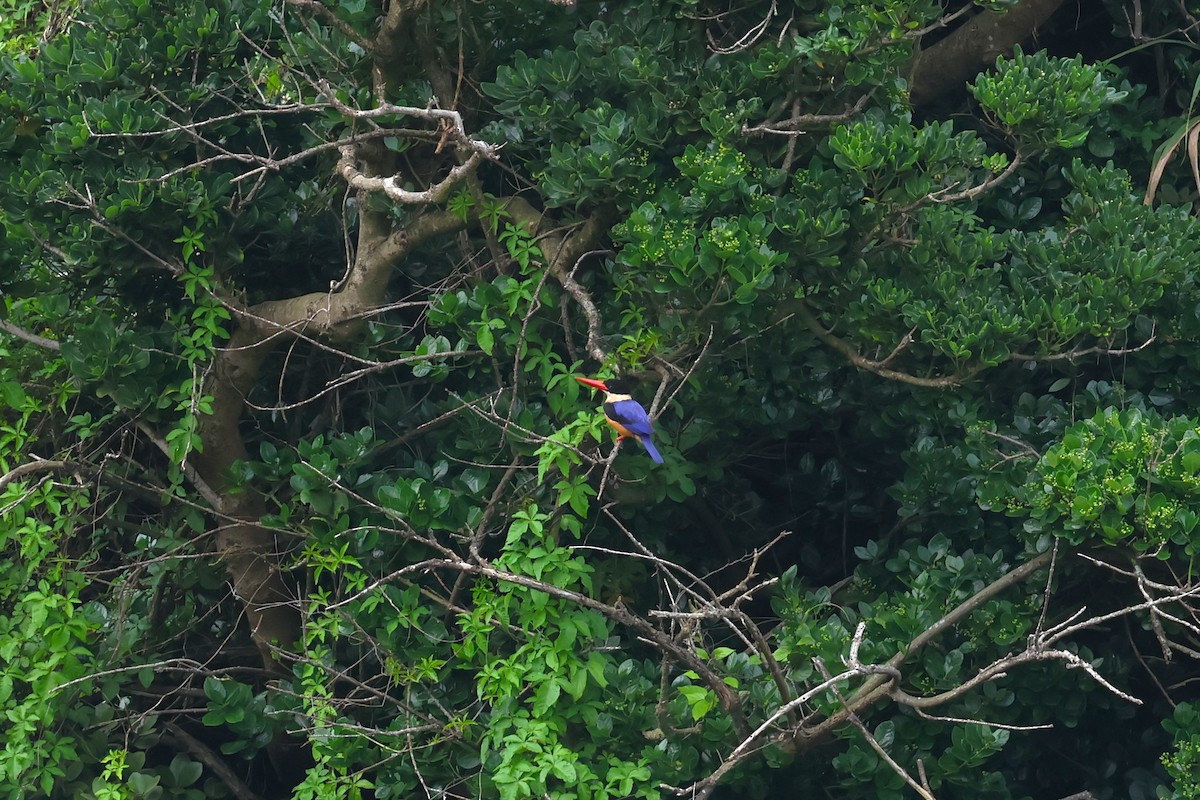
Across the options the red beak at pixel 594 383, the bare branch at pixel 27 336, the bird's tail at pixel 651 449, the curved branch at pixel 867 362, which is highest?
the bare branch at pixel 27 336

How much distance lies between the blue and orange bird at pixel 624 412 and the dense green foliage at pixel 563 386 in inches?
3.0

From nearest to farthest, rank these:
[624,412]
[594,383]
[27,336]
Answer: [624,412], [594,383], [27,336]

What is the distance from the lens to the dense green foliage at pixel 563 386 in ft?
12.4

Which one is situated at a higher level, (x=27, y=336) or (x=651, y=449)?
(x=27, y=336)

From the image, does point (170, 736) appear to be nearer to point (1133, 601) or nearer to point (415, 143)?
point (415, 143)

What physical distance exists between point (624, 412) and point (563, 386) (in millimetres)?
343

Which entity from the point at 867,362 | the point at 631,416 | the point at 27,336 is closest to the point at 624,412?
the point at 631,416

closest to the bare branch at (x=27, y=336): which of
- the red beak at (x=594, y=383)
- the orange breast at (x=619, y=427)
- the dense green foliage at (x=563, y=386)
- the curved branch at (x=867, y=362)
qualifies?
the dense green foliage at (x=563, y=386)

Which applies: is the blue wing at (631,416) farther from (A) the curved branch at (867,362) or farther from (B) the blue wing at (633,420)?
(A) the curved branch at (867,362)

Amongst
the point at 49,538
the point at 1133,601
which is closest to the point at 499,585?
the point at 49,538

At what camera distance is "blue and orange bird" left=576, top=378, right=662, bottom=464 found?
151 inches

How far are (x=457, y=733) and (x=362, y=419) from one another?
1.34m

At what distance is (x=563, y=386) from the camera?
4.13 meters

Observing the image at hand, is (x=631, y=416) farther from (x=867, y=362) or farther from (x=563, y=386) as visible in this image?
(x=867, y=362)
